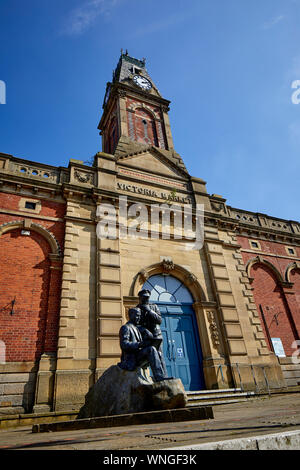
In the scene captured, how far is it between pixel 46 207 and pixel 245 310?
1004cm

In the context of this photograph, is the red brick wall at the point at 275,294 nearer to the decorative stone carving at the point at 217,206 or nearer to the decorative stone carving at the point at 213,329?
the decorative stone carving at the point at 217,206

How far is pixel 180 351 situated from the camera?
37.7 feet

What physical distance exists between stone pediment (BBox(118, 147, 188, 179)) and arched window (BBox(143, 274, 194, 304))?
6.01 metres

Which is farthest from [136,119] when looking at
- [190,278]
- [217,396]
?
[217,396]

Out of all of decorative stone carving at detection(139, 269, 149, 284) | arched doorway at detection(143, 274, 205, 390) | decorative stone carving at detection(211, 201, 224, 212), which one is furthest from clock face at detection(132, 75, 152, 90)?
arched doorway at detection(143, 274, 205, 390)

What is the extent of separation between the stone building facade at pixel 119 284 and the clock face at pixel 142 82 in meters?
6.17

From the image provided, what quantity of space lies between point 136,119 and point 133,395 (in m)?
17.4

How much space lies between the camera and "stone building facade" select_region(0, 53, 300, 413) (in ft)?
30.5

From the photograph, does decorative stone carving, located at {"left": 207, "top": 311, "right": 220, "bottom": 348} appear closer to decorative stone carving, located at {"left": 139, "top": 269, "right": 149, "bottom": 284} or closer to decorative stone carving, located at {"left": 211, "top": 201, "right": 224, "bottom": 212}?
decorative stone carving, located at {"left": 139, "top": 269, "right": 149, "bottom": 284}

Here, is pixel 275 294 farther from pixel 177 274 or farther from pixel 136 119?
pixel 136 119

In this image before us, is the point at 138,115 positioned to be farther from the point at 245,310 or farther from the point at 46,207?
the point at 245,310

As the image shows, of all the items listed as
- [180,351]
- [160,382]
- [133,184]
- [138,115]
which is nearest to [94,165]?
[133,184]

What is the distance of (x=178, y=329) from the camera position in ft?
39.1
